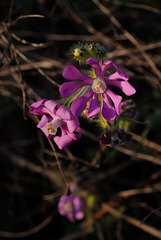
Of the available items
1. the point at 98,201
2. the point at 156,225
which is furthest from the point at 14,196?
the point at 156,225

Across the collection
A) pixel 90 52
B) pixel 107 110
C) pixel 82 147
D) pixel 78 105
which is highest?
pixel 90 52

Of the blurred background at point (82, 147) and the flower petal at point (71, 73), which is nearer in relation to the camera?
the flower petal at point (71, 73)

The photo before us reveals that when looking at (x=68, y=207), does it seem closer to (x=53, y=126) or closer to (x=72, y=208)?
(x=72, y=208)

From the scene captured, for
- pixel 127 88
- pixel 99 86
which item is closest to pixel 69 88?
pixel 99 86

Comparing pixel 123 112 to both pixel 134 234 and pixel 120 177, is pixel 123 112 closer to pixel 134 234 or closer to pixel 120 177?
pixel 120 177

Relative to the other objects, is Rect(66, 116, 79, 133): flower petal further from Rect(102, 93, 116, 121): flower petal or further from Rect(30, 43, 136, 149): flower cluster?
Rect(102, 93, 116, 121): flower petal

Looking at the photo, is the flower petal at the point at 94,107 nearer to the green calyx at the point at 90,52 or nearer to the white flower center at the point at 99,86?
the white flower center at the point at 99,86

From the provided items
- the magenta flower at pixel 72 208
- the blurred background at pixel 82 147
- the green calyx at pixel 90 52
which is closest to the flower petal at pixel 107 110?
the green calyx at pixel 90 52
